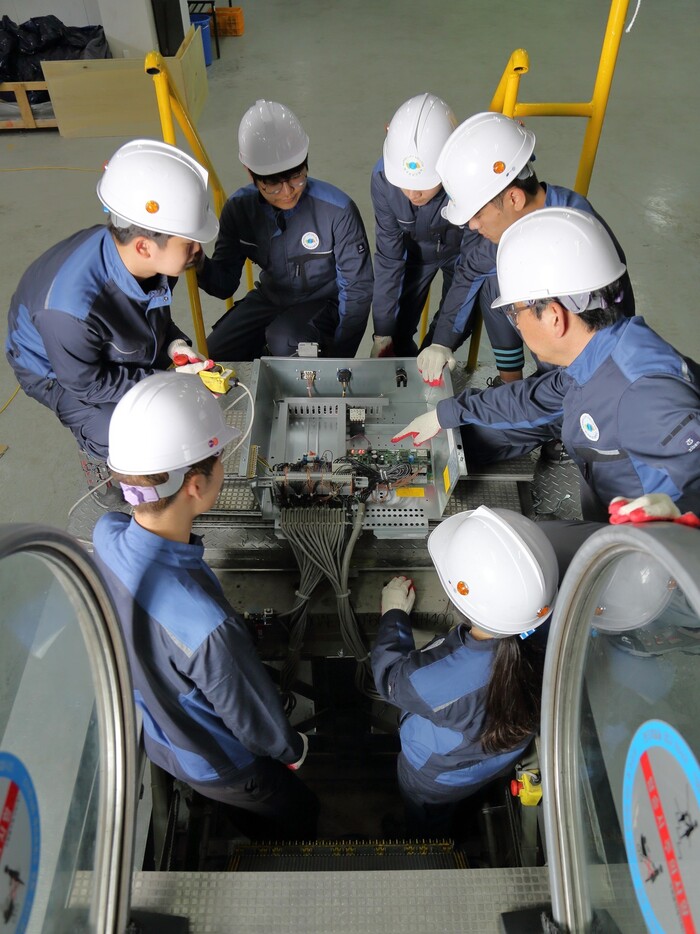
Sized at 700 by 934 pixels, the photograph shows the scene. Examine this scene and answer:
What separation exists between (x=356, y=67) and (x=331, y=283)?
581 centimetres

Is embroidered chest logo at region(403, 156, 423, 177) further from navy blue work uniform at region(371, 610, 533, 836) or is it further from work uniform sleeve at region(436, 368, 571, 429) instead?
navy blue work uniform at region(371, 610, 533, 836)

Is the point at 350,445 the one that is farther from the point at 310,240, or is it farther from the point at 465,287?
the point at 310,240

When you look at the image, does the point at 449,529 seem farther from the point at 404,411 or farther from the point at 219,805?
the point at 219,805

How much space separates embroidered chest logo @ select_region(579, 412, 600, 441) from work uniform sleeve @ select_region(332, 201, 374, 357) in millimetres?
1689

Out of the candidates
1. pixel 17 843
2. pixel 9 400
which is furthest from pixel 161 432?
pixel 9 400

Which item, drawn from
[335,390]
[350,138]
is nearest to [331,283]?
[335,390]

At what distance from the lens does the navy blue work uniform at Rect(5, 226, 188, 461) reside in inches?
92.5

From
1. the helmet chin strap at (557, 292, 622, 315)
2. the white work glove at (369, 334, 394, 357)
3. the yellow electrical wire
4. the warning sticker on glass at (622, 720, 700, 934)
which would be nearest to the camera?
the warning sticker on glass at (622, 720, 700, 934)

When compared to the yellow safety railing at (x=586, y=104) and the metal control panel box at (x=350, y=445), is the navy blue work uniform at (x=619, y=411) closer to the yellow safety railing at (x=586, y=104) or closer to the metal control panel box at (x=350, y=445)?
the metal control panel box at (x=350, y=445)

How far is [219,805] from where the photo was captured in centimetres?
259

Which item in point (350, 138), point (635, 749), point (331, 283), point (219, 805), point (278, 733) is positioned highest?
point (350, 138)

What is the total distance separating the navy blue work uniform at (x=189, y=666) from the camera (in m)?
1.65

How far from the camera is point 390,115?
7.08 m

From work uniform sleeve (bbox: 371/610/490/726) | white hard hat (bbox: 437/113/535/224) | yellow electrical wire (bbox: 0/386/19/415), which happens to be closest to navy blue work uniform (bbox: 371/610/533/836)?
work uniform sleeve (bbox: 371/610/490/726)
